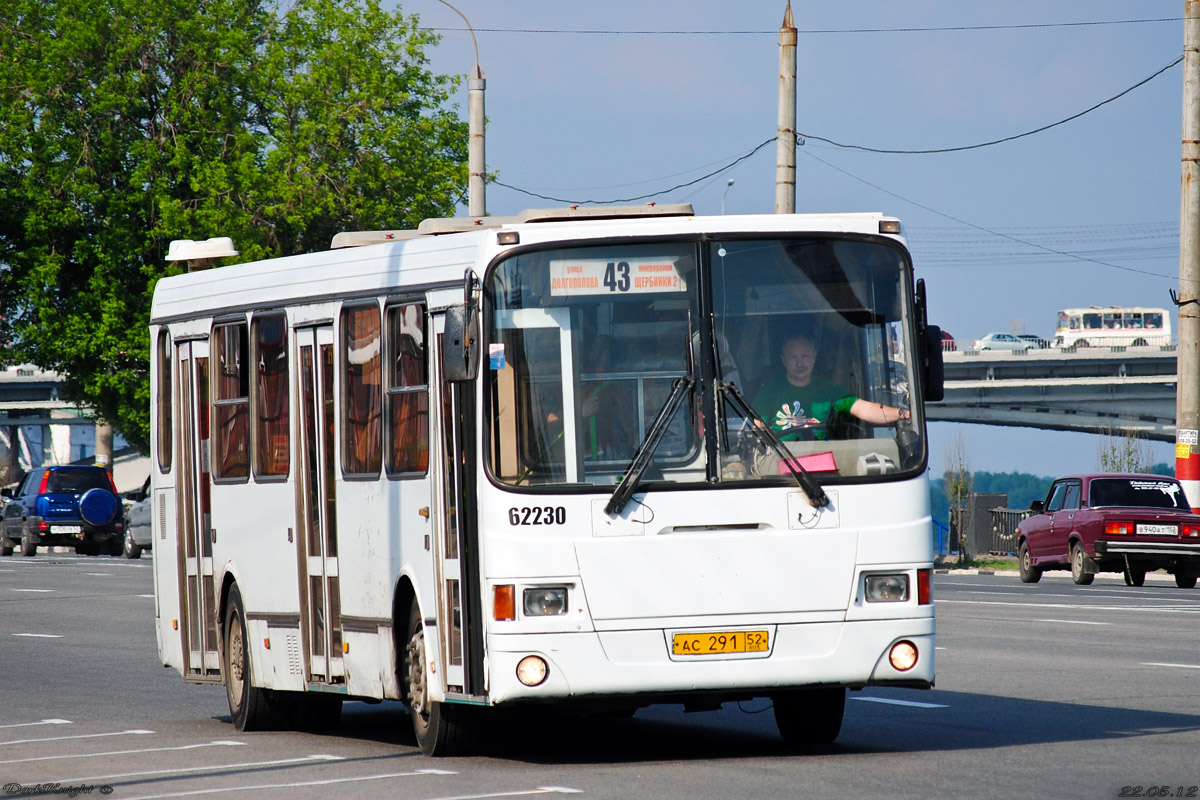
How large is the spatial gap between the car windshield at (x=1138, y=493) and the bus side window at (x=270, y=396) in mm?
19856

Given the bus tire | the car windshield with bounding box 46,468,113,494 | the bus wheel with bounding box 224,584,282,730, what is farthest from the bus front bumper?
the car windshield with bounding box 46,468,113,494

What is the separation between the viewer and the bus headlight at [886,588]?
9.85 meters

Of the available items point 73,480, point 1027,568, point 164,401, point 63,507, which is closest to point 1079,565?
point 1027,568

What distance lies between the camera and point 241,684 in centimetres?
1286

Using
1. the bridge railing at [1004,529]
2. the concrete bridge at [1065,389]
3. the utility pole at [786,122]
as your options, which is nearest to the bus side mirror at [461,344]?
the utility pole at [786,122]

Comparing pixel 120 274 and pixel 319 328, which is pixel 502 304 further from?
pixel 120 274

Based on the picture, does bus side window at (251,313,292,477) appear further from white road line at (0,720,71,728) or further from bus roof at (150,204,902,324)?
white road line at (0,720,71,728)

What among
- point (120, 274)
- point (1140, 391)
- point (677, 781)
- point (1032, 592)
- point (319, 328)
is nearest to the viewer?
point (677, 781)

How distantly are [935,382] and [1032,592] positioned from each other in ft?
60.5

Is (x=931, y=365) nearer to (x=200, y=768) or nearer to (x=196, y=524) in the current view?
(x=200, y=768)

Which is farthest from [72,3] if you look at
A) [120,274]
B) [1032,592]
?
[1032,592]

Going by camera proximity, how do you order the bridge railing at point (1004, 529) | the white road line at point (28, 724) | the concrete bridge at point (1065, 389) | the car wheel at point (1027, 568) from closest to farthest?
the white road line at point (28, 724) → the car wheel at point (1027, 568) → the bridge railing at point (1004, 529) → the concrete bridge at point (1065, 389)

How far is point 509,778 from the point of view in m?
9.43

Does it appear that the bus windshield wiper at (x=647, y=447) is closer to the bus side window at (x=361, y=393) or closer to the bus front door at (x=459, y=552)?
the bus front door at (x=459, y=552)
